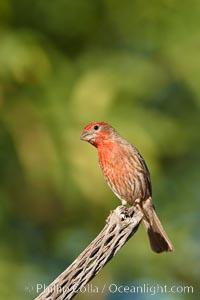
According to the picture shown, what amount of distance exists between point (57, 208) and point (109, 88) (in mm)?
751

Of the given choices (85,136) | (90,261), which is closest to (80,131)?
(85,136)

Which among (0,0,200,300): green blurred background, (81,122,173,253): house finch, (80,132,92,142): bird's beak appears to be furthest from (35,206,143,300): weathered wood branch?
(0,0,200,300): green blurred background

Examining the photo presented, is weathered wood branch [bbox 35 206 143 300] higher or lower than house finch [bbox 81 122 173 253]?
lower

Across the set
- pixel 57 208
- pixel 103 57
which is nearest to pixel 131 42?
pixel 103 57

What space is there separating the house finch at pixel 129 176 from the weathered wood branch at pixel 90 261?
1589mm

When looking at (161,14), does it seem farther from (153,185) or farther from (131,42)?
(153,185)

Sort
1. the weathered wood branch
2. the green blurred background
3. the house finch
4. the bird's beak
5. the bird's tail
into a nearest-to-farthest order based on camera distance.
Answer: the weathered wood branch < the bird's beak < the house finch < the bird's tail < the green blurred background

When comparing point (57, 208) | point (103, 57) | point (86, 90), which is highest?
point (103, 57)

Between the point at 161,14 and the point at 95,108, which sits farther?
the point at 161,14

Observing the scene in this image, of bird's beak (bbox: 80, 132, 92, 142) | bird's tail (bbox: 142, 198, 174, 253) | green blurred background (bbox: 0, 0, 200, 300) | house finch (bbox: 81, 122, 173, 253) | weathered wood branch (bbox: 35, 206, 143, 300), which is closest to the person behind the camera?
weathered wood branch (bbox: 35, 206, 143, 300)

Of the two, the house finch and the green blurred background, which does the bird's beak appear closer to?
the house finch

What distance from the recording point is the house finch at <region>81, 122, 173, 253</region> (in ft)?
16.0

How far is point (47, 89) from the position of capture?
5898 mm

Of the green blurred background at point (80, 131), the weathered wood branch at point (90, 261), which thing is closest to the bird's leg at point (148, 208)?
the green blurred background at point (80, 131)
